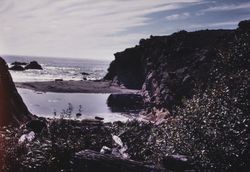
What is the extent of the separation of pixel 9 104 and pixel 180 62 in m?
39.3

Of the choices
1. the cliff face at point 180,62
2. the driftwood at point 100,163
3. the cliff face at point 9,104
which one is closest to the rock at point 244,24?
the cliff face at point 180,62

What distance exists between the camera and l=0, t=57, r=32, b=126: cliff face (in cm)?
2431

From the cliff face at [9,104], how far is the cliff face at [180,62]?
1181cm

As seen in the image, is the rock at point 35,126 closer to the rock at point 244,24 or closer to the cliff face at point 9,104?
the cliff face at point 9,104

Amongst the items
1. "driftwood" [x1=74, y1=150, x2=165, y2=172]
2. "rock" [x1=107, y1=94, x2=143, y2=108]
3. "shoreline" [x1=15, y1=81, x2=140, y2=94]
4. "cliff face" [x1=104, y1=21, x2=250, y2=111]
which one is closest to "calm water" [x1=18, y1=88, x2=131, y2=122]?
"rock" [x1=107, y1=94, x2=143, y2=108]

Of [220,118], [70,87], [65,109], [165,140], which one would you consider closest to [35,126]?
[165,140]

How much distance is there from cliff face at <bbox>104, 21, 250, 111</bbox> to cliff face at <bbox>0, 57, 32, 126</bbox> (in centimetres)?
1181

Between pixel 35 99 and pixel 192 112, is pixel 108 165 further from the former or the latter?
pixel 35 99

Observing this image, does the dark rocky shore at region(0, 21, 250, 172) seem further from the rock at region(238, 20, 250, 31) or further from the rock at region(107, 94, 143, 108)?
the rock at region(107, 94, 143, 108)

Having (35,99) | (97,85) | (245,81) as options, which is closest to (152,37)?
(97,85)

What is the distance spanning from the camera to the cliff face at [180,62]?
86.3ft

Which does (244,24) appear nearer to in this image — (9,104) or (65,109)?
(65,109)

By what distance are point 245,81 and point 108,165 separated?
26.7 feet

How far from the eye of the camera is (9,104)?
2548 centimetres
